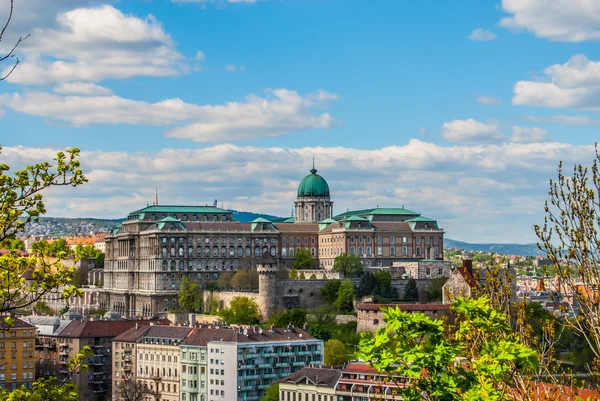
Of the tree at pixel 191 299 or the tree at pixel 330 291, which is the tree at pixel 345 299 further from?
the tree at pixel 191 299

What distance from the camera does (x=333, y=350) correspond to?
371 ft

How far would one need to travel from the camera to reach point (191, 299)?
152 m

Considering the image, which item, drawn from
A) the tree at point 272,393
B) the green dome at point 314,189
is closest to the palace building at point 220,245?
the green dome at point 314,189

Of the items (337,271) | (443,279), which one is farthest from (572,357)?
(337,271)

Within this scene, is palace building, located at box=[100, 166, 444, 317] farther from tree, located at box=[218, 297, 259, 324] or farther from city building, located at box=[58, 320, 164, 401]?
city building, located at box=[58, 320, 164, 401]

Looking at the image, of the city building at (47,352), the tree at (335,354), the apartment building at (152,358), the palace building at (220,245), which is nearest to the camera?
the tree at (335,354)

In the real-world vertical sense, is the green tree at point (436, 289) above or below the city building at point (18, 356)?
above

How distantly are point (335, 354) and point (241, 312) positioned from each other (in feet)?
80.0

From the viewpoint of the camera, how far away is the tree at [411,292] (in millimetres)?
139075

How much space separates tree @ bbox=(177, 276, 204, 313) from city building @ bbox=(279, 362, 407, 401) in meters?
52.3

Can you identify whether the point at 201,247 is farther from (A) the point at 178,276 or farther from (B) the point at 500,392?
(B) the point at 500,392

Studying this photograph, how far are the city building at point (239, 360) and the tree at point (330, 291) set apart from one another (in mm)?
22787

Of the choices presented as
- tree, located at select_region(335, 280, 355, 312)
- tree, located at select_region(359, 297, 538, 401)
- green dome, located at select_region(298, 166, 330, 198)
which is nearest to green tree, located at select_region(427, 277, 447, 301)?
tree, located at select_region(335, 280, 355, 312)

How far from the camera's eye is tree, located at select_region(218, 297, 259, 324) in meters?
133
